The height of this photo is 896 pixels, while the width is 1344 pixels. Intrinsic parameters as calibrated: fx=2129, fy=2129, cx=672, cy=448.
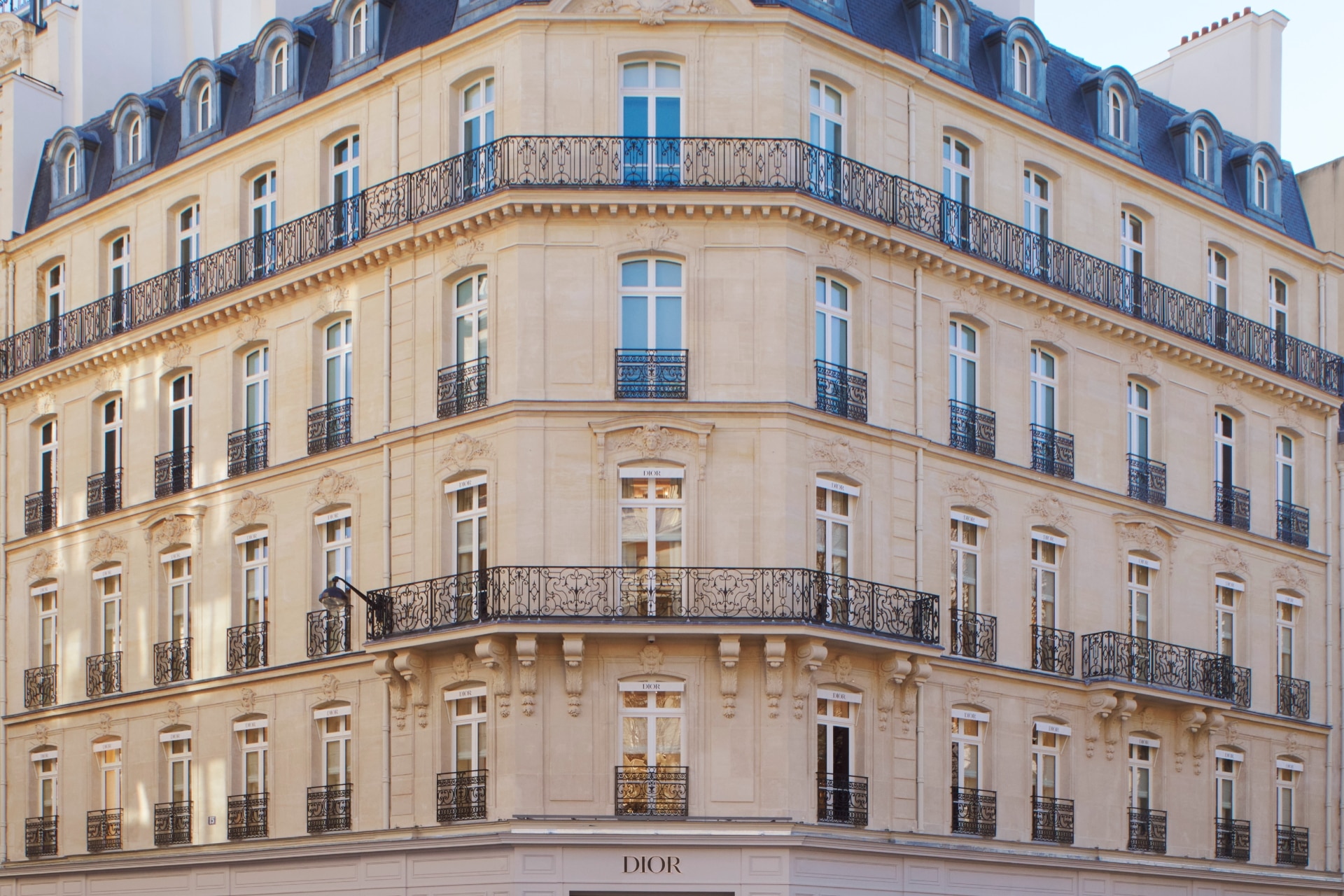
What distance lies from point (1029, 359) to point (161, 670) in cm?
1522

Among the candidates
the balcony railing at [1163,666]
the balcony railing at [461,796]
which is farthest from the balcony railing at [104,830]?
the balcony railing at [1163,666]

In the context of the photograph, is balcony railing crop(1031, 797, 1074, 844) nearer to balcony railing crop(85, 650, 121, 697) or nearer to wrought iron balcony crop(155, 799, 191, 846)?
wrought iron balcony crop(155, 799, 191, 846)

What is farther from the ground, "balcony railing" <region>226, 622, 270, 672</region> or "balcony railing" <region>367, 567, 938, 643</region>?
"balcony railing" <region>367, 567, 938, 643</region>

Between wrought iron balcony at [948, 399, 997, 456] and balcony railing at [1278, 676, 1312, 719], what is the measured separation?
888 cm

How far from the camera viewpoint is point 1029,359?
34.5 meters

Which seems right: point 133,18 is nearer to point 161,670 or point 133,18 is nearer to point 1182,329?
point 161,670

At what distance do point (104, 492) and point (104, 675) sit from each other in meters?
3.20

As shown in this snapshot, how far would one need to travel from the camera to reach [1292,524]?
130 ft

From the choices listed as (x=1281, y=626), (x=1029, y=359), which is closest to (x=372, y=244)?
(x=1029, y=359)

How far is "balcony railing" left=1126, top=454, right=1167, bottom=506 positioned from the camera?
3606cm

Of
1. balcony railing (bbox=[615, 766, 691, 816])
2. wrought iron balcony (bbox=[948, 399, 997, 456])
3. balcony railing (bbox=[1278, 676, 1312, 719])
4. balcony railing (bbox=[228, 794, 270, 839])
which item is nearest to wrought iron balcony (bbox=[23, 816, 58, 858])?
balcony railing (bbox=[228, 794, 270, 839])

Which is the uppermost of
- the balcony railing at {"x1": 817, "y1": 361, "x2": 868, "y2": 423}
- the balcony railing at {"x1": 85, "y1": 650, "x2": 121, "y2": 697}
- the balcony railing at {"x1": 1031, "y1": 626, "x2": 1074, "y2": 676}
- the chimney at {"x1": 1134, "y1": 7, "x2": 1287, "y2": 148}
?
the chimney at {"x1": 1134, "y1": 7, "x2": 1287, "y2": 148}

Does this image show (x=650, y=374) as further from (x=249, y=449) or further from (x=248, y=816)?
(x=248, y=816)

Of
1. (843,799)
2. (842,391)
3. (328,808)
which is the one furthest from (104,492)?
(843,799)
